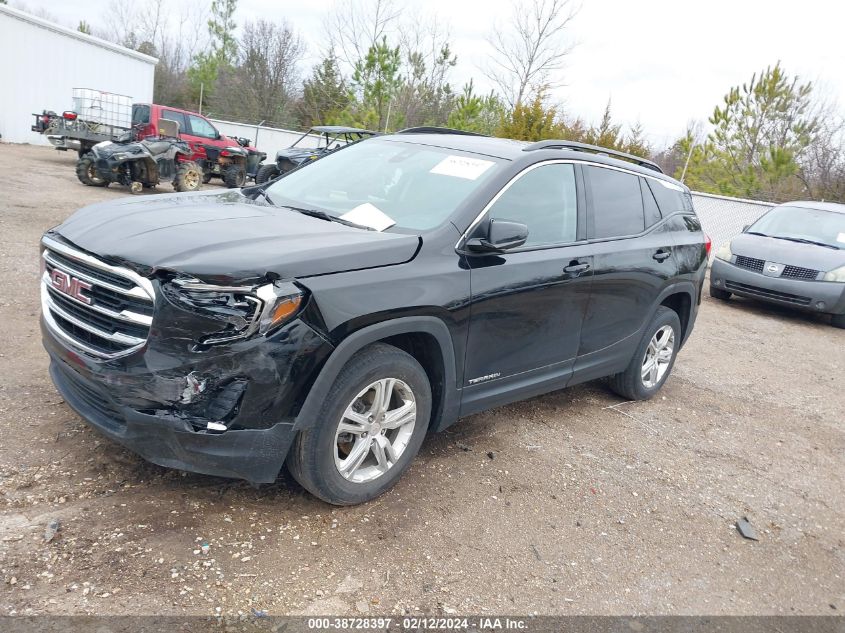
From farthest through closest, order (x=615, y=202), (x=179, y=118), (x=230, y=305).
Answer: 1. (x=179, y=118)
2. (x=615, y=202)
3. (x=230, y=305)

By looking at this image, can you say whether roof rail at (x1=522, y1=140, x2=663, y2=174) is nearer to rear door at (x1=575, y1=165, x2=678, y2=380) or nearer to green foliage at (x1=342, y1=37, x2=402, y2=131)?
rear door at (x1=575, y1=165, x2=678, y2=380)

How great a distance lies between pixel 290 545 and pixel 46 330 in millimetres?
1618

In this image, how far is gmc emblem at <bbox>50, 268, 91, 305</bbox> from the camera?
299 cm

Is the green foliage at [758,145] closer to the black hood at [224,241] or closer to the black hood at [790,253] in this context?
the black hood at [790,253]

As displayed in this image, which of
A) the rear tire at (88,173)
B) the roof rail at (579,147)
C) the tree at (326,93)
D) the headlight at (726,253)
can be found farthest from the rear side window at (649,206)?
the tree at (326,93)

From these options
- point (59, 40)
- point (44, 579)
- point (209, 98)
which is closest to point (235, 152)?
point (59, 40)

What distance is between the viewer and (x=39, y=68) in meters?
23.2

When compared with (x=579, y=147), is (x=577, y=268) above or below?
below

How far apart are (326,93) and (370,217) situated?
111 feet

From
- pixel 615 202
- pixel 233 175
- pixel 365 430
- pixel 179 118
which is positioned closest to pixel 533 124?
pixel 233 175

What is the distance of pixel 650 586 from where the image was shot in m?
3.08

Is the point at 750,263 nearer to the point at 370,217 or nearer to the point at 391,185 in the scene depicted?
the point at 391,185

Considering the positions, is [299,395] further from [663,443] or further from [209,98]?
[209,98]

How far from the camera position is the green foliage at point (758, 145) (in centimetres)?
2386
